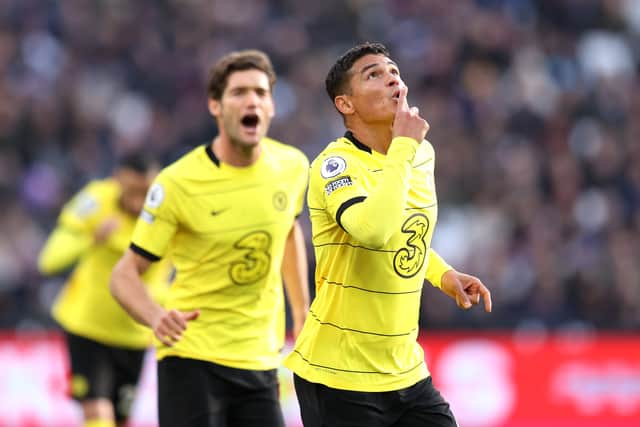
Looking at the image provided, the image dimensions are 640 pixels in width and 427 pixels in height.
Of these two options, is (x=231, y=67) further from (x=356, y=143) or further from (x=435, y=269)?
(x=435, y=269)

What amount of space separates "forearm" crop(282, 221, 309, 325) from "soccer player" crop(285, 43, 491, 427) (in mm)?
1486

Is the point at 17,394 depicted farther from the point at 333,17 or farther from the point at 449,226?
the point at 333,17

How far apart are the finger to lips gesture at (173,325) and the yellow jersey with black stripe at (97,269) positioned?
122 inches

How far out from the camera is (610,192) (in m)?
14.4

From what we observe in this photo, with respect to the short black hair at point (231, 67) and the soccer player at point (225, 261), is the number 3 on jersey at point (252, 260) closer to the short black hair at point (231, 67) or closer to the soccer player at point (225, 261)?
the soccer player at point (225, 261)

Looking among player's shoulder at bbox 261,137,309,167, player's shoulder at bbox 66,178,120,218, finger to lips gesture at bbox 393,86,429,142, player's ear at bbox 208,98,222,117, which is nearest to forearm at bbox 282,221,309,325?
player's shoulder at bbox 261,137,309,167

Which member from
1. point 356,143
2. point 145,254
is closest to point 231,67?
point 145,254

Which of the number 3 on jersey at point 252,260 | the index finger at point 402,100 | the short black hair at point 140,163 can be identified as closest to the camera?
the index finger at point 402,100

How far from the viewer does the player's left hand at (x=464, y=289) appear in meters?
5.44

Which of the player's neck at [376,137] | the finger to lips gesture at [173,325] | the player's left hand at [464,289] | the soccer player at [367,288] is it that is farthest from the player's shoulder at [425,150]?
the finger to lips gesture at [173,325]

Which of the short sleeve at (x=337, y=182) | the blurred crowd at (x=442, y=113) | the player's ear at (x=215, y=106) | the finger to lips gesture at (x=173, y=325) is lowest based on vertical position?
the finger to lips gesture at (x=173, y=325)

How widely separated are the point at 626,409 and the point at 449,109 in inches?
190

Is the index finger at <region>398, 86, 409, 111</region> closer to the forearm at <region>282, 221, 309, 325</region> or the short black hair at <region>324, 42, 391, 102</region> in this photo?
the short black hair at <region>324, 42, 391, 102</region>

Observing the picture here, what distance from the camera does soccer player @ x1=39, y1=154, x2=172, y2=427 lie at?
8875 mm
